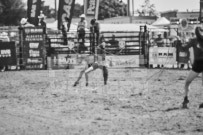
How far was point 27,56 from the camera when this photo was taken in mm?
20531

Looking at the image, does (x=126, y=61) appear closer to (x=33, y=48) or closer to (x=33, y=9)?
(x=33, y=48)

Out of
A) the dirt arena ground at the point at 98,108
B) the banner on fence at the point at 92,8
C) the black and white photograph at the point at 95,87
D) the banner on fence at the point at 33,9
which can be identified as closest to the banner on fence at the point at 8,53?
the black and white photograph at the point at 95,87

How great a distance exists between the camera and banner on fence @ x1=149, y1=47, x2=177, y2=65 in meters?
21.1

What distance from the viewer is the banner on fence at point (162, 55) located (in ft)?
69.3

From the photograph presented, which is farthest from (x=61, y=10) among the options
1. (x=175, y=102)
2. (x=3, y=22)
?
(x=3, y=22)

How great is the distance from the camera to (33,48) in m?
20.6

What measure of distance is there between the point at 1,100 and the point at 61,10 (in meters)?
17.3

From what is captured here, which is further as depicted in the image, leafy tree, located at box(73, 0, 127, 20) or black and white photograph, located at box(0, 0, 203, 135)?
leafy tree, located at box(73, 0, 127, 20)

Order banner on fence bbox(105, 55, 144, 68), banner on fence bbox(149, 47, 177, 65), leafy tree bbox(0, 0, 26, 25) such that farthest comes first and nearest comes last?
leafy tree bbox(0, 0, 26, 25) → banner on fence bbox(105, 55, 144, 68) → banner on fence bbox(149, 47, 177, 65)

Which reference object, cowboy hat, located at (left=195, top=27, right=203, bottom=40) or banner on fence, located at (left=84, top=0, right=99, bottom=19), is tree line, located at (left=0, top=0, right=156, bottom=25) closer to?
banner on fence, located at (left=84, top=0, right=99, bottom=19)

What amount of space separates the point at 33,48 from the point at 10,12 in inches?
1879

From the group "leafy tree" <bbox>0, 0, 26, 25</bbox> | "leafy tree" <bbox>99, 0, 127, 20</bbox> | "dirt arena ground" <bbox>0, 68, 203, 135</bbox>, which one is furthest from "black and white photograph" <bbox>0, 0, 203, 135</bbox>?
"leafy tree" <bbox>99, 0, 127, 20</bbox>

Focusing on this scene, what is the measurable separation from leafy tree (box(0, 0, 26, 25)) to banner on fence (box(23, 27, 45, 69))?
152 ft

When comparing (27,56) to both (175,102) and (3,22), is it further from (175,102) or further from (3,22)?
(3,22)
